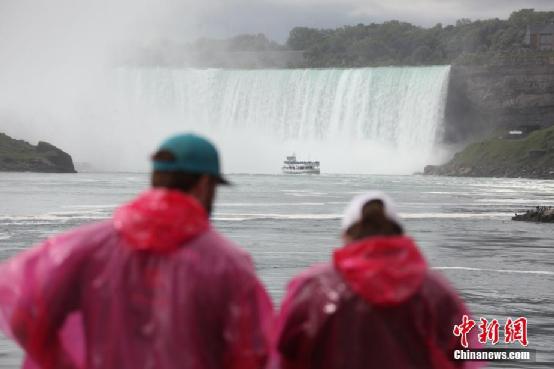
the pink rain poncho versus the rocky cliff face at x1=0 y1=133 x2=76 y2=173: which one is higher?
the pink rain poncho

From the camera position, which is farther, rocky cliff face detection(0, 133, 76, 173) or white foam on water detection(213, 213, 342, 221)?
rocky cliff face detection(0, 133, 76, 173)

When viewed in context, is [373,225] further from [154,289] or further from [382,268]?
[154,289]

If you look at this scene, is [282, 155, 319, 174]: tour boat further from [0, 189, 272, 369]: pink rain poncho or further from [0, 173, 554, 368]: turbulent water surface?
[0, 189, 272, 369]: pink rain poncho

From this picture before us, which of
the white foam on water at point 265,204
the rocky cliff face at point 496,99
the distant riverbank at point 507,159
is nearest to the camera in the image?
the white foam on water at point 265,204

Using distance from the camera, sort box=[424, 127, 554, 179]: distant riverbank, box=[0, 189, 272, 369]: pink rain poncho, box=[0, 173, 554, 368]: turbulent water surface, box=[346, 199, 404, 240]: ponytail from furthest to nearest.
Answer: box=[424, 127, 554, 179]: distant riverbank < box=[0, 173, 554, 368]: turbulent water surface < box=[346, 199, 404, 240]: ponytail < box=[0, 189, 272, 369]: pink rain poncho

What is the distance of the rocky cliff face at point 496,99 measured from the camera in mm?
128875

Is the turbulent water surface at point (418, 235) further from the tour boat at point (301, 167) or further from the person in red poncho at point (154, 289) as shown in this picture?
the tour boat at point (301, 167)

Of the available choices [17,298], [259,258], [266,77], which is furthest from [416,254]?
[266,77]

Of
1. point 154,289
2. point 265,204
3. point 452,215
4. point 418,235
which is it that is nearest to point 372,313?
point 154,289

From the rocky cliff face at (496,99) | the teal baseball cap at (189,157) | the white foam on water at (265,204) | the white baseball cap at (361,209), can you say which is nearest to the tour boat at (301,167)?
the rocky cliff face at (496,99)

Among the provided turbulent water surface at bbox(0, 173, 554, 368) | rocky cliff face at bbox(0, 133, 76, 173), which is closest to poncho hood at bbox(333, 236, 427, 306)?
turbulent water surface at bbox(0, 173, 554, 368)

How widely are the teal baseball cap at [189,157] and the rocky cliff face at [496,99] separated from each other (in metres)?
124

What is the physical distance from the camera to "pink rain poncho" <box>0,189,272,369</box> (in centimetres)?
491

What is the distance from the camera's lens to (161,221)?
502 cm
